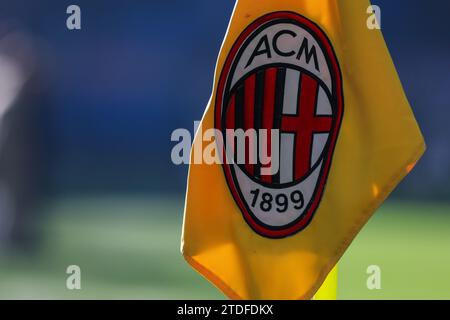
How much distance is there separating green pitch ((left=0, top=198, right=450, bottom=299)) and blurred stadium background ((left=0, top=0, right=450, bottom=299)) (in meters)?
0.01

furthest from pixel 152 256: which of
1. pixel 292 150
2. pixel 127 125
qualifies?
pixel 292 150

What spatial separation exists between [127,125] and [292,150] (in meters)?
2.35

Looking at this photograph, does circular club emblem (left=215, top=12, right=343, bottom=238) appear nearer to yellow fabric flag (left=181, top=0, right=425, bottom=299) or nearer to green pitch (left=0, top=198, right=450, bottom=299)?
yellow fabric flag (left=181, top=0, right=425, bottom=299)

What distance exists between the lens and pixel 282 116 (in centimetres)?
161

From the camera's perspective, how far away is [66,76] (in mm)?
3838

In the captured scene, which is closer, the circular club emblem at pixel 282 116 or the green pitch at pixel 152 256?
the circular club emblem at pixel 282 116

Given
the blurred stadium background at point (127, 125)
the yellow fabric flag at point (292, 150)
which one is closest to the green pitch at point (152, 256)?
the blurred stadium background at point (127, 125)

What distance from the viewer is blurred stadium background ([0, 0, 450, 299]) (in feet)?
11.5

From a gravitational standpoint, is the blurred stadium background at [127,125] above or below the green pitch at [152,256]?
above

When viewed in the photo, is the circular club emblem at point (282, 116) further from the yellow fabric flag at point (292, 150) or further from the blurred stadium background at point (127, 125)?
the blurred stadium background at point (127, 125)

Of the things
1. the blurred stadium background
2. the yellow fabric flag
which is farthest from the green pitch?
the yellow fabric flag

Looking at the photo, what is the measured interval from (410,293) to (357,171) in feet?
4.94

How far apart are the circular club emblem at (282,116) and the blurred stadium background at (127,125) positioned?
5.94 feet

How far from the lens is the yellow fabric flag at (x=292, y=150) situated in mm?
1597
